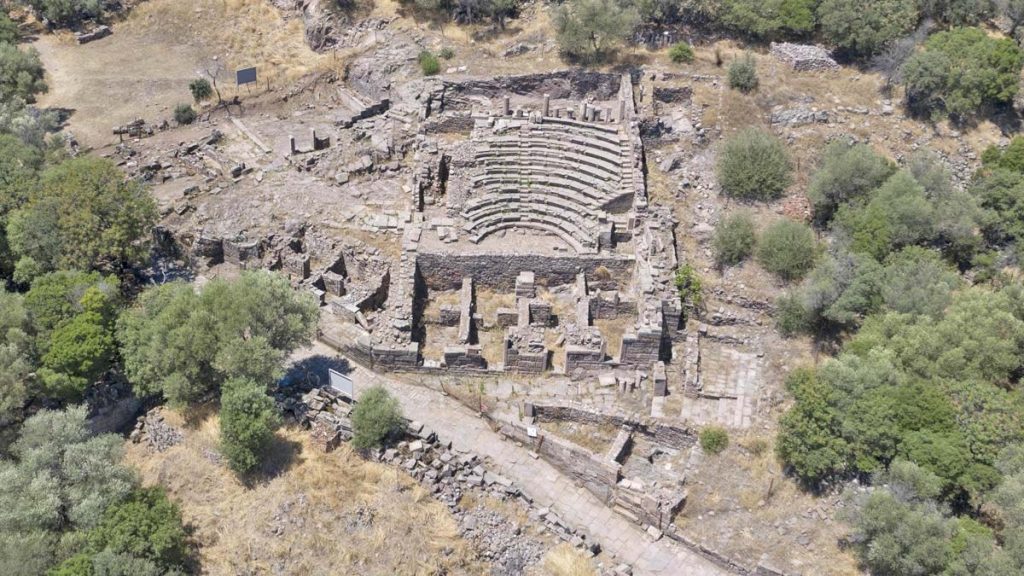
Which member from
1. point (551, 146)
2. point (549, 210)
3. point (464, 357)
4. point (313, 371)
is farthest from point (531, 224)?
point (313, 371)

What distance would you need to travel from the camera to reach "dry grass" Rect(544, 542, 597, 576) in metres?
27.3

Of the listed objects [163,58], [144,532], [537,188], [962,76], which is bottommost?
[144,532]

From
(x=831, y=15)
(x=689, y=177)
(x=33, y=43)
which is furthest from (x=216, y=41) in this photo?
(x=831, y=15)

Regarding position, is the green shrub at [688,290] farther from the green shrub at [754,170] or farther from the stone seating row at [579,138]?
the stone seating row at [579,138]

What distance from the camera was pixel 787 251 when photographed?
39.2 meters

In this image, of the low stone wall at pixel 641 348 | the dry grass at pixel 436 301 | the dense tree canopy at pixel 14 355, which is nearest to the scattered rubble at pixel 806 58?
the low stone wall at pixel 641 348

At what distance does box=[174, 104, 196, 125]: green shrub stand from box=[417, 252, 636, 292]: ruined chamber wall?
25025 mm

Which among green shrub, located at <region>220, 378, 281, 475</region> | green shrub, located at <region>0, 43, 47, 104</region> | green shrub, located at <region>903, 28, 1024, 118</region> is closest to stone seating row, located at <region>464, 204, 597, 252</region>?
green shrub, located at <region>220, 378, 281, 475</region>

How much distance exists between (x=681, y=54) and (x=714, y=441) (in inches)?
1147

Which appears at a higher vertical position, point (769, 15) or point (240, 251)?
point (769, 15)

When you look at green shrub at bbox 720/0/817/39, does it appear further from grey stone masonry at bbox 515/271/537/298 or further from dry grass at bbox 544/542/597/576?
dry grass at bbox 544/542/597/576

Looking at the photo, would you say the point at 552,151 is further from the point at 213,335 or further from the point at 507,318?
the point at 213,335

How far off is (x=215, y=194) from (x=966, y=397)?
37110 millimetres

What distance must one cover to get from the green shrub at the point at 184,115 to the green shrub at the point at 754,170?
3417cm
